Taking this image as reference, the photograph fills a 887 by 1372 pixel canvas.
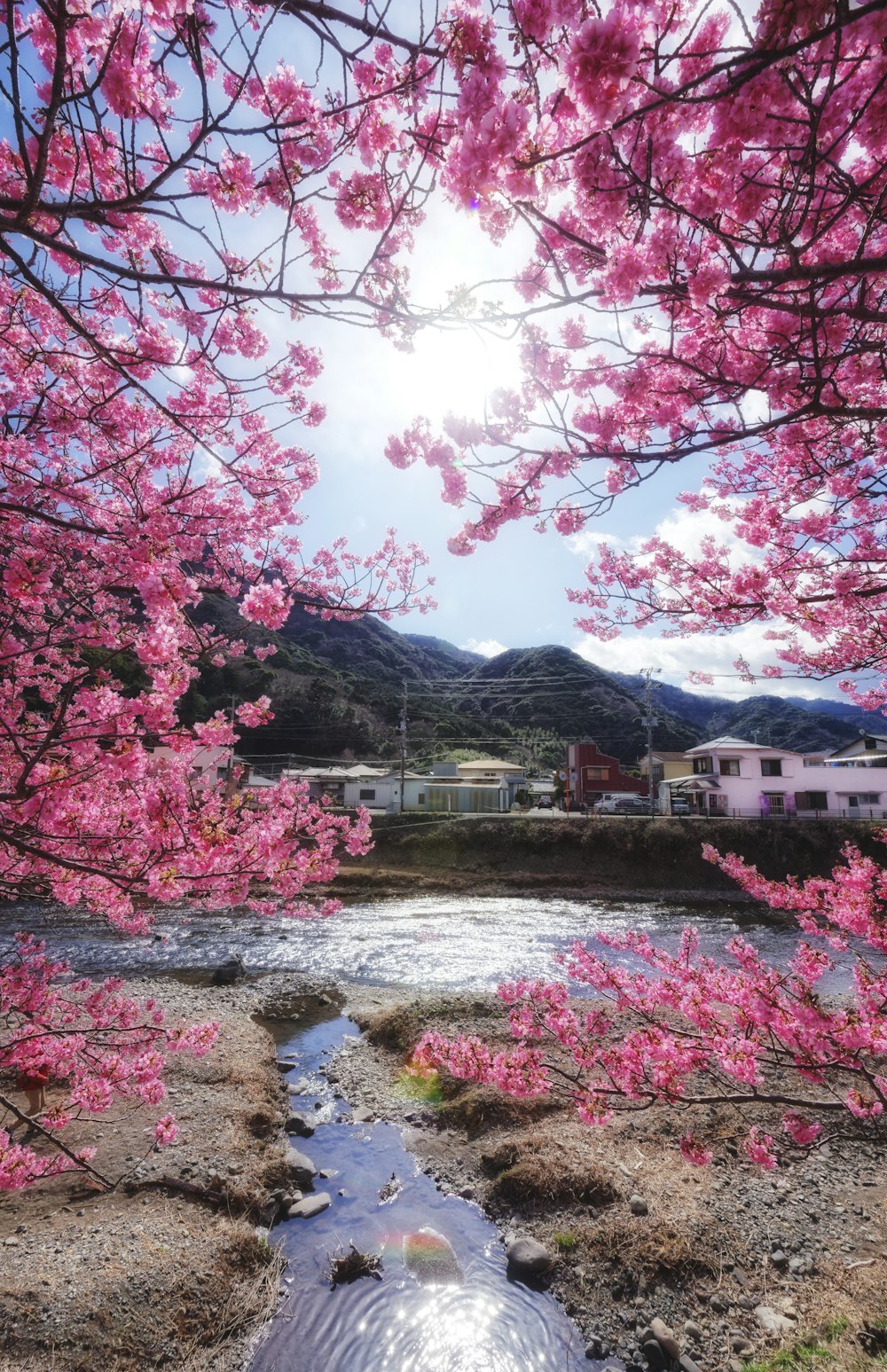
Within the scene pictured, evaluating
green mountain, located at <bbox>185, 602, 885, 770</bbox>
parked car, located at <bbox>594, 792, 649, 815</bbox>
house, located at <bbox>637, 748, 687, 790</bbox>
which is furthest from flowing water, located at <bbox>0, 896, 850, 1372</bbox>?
house, located at <bbox>637, 748, 687, 790</bbox>

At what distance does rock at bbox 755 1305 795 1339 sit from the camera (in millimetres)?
4438

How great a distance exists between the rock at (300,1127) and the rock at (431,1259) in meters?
2.23

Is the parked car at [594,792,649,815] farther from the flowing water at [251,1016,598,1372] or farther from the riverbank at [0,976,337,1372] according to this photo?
the riverbank at [0,976,337,1372]

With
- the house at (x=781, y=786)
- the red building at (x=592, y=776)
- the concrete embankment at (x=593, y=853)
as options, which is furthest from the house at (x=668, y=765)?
the concrete embankment at (x=593, y=853)

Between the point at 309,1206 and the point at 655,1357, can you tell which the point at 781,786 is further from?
the point at 309,1206

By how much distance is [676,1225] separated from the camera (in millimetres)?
5418

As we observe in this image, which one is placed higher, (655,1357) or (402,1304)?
(655,1357)

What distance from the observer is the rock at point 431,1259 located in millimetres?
5328

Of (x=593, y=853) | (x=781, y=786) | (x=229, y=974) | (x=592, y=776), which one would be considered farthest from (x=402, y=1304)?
(x=592, y=776)

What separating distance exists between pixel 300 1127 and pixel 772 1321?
5.38 metres

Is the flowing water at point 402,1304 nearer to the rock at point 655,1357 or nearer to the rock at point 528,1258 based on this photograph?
the rock at point 528,1258

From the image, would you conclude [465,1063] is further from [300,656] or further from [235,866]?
[300,656]

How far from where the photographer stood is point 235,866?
4438mm

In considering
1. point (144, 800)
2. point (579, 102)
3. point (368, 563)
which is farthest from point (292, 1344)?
point (579, 102)
